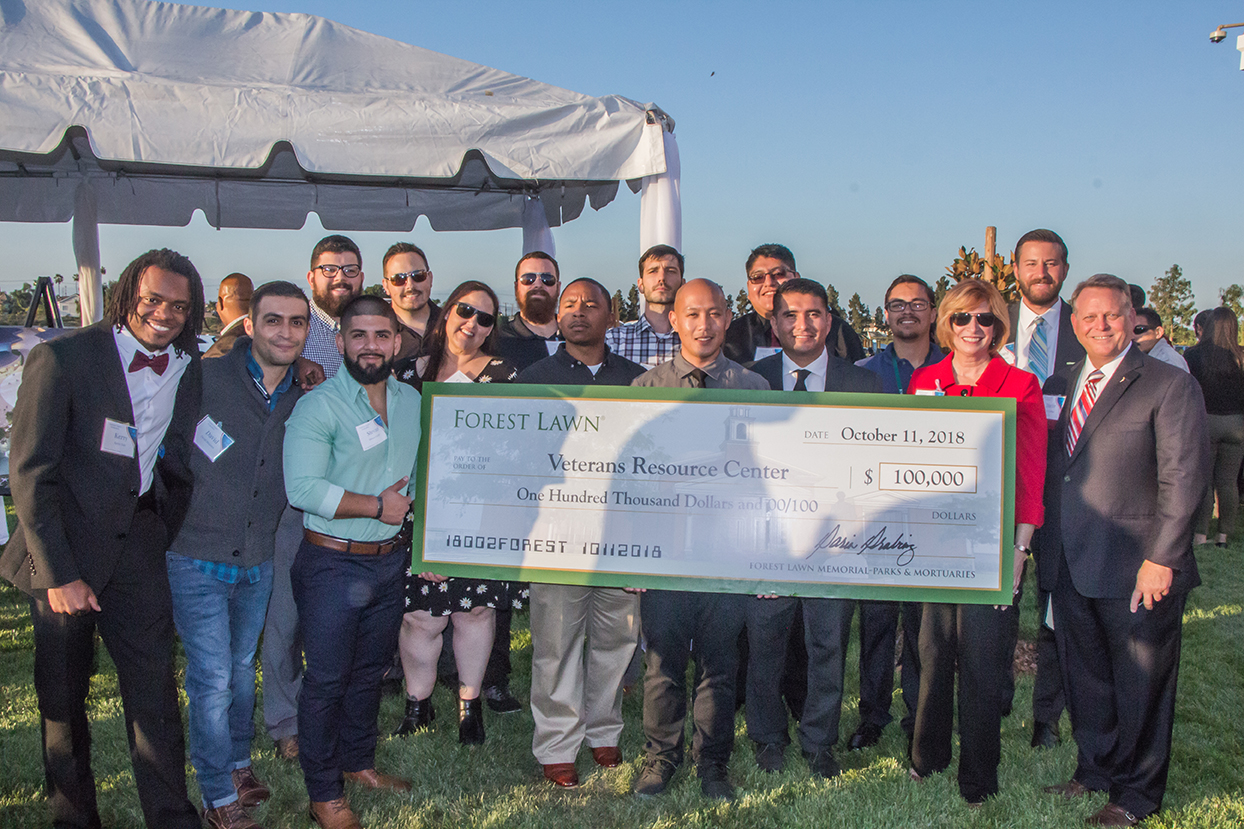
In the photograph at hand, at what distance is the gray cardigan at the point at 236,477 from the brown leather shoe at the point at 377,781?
1119 millimetres

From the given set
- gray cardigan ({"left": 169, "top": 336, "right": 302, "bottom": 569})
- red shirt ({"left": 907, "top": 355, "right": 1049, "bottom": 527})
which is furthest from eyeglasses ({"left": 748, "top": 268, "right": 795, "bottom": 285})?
gray cardigan ({"left": 169, "top": 336, "right": 302, "bottom": 569})

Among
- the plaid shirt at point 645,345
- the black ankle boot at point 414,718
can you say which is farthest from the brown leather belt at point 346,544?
the plaid shirt at point 645,345

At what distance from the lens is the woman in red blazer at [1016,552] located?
3355 millimetres

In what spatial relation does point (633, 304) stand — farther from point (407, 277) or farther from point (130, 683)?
point (130, 683)

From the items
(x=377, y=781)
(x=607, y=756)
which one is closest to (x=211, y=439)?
(x=377, y=781)

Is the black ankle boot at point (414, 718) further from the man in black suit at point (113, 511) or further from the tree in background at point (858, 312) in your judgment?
the tree in background at point (858, 312)

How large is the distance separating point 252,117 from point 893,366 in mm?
4570

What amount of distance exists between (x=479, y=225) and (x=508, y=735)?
584 cm

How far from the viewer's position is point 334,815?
323 centimetres

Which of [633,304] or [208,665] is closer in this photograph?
[208,665]

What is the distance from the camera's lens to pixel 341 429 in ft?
10.4

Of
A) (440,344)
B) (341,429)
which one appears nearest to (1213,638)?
(440,344)

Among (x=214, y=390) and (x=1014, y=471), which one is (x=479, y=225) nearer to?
(x=214, y=390)

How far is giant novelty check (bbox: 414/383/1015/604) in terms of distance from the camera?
10.9 feet
